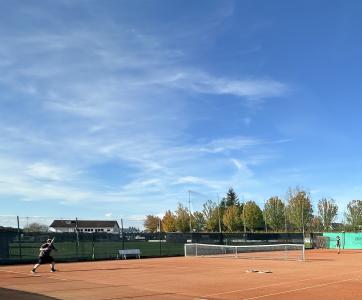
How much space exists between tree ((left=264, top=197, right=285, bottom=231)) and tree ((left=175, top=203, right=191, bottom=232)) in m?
14.6

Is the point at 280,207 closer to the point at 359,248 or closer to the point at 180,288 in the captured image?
the point at 359,248

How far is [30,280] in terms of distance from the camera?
68.9ft

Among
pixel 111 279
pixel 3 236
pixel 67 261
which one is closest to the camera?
pixel 111 279

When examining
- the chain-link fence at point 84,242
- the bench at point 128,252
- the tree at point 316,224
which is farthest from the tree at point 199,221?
the bench at point 128,252

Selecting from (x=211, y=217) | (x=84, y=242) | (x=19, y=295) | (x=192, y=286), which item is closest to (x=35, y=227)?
(x=84, y=242)

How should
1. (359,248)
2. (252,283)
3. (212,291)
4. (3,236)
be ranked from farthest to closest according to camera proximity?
(359,248), (3,236), (252,283), (212,291)

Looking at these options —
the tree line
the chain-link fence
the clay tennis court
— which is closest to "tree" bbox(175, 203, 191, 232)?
the tree line

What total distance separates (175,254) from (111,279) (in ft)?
82.3

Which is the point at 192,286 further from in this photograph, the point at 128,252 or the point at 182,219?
the point at 182,219

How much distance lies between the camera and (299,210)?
9019 centimetres

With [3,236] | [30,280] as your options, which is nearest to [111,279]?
[30,280]

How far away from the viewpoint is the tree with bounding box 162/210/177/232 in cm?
10174

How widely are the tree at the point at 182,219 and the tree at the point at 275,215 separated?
14603mm

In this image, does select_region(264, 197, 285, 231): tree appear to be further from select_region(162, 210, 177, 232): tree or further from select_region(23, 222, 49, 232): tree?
select_region(23, 222, 49, 232): tree
